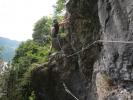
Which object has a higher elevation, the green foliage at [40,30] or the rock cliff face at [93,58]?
the green foliage at [40,30]

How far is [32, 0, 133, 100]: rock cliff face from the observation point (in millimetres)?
7571

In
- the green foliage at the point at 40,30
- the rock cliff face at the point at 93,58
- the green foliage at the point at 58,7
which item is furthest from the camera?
the green foliage at the point at 40,30

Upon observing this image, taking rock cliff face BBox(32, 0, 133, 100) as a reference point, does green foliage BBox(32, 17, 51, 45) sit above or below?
above

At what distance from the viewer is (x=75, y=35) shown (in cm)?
1303

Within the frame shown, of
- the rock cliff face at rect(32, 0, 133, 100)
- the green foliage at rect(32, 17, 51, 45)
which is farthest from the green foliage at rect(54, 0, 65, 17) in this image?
the green foliage at rect(32, 17, 51, 45)

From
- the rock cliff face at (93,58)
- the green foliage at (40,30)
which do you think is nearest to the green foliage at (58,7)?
the rock cliff face at (93,58)

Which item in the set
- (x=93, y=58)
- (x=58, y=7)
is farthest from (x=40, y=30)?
(x=93, y=58)

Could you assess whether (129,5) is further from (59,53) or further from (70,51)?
(59,53)

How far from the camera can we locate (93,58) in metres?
11.8

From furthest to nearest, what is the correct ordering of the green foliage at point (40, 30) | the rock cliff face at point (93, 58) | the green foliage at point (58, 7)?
1. the green foliage at point (40, 30)
2. the green foliage at point (58, 7)
3. the rock cliff face at point (93, 58)

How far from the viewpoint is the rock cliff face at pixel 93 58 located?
757 centimetres

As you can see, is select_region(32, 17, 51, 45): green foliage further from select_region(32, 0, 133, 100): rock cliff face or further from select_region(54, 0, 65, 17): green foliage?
select_region(32, 0, 133, 100): rock cliff face

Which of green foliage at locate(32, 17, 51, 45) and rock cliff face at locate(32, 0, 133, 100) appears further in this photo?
green foliage at locate(32, 17, 51, 45)

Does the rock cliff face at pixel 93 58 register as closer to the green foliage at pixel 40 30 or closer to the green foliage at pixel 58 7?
the green foliage at pixel 58 7
